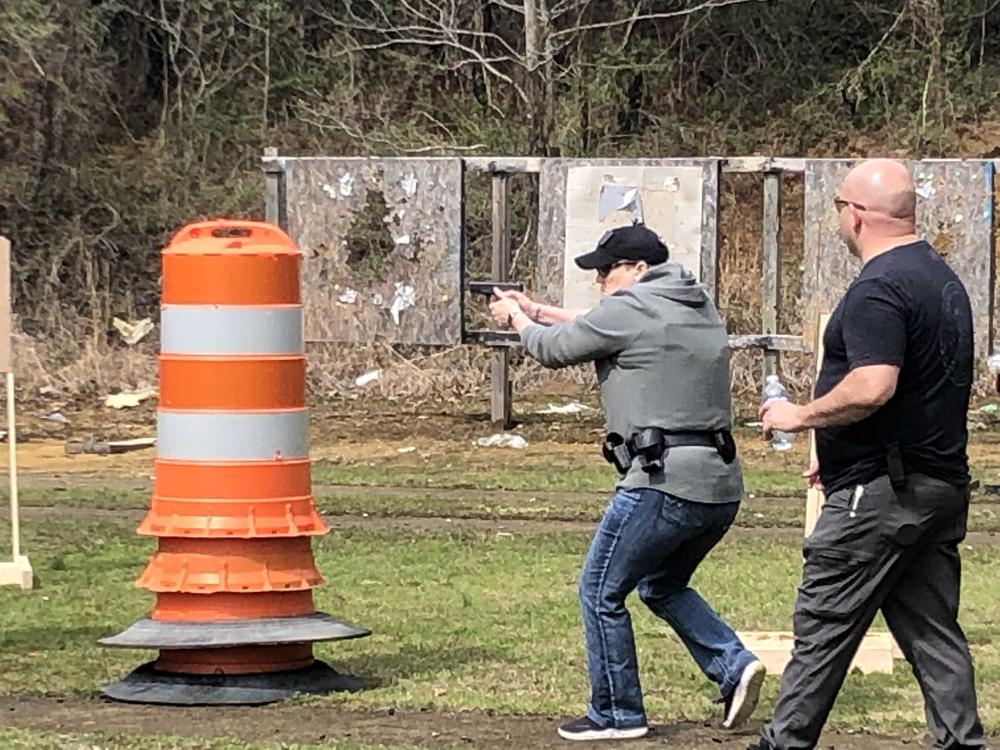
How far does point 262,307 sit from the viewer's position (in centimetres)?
800

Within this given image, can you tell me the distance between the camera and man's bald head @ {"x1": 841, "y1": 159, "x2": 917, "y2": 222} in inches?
249

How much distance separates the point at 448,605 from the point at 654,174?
934cm

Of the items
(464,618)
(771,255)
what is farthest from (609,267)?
(771,255)

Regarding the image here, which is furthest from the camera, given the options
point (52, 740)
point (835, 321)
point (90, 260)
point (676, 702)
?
point (90, 260)

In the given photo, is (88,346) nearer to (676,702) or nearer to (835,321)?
(676,702)

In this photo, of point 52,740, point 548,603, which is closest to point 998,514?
point 548,603

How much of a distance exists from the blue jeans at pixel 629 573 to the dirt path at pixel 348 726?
18 centimetres

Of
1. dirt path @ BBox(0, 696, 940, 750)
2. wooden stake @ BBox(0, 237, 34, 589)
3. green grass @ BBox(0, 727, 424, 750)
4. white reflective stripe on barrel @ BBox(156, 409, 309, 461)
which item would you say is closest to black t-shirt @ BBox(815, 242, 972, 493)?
dirt path @ BBox(0, 696, 940, 750)

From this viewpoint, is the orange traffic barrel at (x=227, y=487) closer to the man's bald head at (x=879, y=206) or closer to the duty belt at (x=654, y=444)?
the duty belt at (x=654, y=444)

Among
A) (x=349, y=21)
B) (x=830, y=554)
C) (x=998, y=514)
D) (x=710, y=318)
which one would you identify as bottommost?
(x=998, y=514)

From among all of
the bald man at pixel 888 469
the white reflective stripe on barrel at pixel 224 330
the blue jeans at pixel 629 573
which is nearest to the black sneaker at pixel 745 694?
the blue jeans at pixel 629 573

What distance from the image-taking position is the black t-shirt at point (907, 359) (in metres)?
6.12

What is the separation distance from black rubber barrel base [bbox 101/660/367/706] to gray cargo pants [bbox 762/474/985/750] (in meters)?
2.23

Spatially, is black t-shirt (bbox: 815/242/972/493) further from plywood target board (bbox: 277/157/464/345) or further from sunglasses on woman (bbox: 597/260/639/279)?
plywood target board (bbox: 277/157/464/345)
